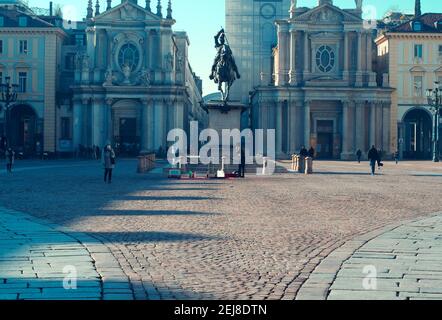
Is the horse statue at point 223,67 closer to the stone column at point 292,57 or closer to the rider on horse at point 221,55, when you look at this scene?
the rider on horse at point 221,55

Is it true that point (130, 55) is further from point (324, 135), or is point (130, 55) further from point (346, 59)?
point (346, 59)

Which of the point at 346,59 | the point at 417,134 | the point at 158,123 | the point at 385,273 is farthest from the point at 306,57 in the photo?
the point at 385,273

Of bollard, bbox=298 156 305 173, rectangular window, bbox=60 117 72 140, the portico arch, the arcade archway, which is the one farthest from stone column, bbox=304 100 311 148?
bollard, bbox=298 156 305 173

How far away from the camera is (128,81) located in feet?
303

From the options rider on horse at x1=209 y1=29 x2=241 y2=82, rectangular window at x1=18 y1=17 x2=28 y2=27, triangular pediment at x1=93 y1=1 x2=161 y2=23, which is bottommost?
rider on horse at x1=209 y1=29 x2=241 y2=82

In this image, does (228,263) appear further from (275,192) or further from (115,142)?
(115,142)

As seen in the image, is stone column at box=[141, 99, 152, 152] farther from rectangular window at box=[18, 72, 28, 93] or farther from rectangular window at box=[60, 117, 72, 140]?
rectangular window at box=[18, 72, 28, 93]

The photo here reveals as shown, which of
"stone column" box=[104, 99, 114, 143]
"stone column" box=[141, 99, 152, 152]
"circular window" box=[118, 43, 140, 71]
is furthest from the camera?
"circular window" box=[118, 43, 140, 71]

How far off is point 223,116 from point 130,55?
48.9 metres

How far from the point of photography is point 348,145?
9231 centimetres

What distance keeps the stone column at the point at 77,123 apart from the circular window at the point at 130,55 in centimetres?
763

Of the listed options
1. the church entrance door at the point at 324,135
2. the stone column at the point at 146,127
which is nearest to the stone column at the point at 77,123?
the stone column at the point at 146,127

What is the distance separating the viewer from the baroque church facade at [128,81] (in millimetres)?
91312

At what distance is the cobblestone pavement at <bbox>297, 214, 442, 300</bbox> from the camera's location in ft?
29.6
